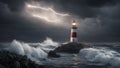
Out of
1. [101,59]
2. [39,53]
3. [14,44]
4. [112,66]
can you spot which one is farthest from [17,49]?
[112,66]

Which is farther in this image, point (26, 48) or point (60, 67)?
point (26, 48)

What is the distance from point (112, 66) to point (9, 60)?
69.9ft

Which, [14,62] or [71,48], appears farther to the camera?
[71,48]

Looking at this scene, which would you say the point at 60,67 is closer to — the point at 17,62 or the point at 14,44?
the point at 17,62

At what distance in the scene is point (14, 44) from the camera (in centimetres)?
7712

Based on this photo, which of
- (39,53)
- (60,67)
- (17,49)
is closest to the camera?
(60,67)

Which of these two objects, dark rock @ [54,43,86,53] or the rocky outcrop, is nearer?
the rocky outcrop

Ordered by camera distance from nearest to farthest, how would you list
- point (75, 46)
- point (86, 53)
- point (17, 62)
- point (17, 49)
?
point (17, 62)
point (17, 49)
point (86, 53)
point (75, 46)

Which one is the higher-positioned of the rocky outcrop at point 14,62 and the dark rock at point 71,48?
the dark rock at point 71,48

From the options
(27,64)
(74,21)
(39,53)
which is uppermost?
(74,21)

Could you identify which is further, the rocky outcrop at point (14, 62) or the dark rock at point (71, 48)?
the dark rock at point (71, 48)

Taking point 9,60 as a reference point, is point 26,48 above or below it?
above

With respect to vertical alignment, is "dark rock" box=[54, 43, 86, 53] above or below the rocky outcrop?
above

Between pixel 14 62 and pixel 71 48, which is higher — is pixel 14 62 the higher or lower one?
the lower one
